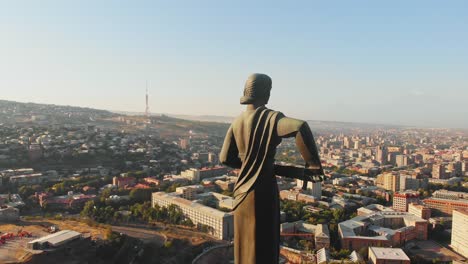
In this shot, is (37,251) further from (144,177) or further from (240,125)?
(144,177)

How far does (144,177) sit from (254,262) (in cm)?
2880

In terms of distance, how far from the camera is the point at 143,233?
18000mm

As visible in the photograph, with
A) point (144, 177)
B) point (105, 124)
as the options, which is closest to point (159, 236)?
point (144, 177)

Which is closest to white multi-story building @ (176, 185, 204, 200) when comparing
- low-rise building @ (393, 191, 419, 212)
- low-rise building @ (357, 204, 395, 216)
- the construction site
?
the construction site

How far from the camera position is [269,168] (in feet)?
8.31

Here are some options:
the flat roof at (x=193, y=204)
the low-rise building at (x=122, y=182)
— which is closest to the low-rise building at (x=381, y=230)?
the flat roof at (x=193, y=204)

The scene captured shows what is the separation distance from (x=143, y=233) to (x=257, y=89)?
655 inches

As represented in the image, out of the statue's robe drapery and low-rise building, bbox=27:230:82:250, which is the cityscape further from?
the statue's robe drapery

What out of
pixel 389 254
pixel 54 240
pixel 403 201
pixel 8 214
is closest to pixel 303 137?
pixel 389 254

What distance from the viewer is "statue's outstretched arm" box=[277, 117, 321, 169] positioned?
2223 mm

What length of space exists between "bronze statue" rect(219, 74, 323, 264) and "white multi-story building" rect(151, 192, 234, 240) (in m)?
15.8

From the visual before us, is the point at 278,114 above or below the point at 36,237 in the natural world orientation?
above

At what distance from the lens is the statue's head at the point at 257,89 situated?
260 cm

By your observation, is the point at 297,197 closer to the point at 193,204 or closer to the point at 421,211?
the point at 421,211
